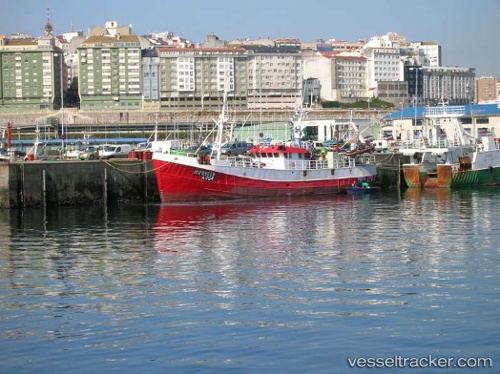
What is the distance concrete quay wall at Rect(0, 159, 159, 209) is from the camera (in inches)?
1828

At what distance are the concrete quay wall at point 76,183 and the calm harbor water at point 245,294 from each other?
689cm

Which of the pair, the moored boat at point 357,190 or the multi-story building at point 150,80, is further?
the multi-story building at point 150,80

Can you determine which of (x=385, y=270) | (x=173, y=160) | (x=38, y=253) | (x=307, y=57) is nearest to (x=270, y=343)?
(x=385, y=270)

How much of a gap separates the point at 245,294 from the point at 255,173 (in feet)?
94.8

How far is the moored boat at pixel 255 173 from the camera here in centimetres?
4922

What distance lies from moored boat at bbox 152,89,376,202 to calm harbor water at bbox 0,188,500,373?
9225 millimetres

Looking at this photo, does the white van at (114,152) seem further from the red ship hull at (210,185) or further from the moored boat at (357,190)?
the moored boat at (357,190)

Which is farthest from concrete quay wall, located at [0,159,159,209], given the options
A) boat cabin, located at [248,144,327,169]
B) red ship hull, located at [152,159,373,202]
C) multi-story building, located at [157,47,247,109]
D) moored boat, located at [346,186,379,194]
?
multi-story building, located at [157,47,247,109]

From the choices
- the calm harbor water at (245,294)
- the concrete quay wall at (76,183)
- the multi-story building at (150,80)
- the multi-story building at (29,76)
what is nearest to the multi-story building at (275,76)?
the multi-story building at (150,80)

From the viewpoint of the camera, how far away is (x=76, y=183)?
48312mm

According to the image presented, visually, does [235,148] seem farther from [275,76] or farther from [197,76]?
[275,76]

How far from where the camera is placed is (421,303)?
21.5 meters

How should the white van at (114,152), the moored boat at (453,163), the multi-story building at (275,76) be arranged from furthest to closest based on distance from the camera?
the multi-story building at (275,76) → the white van at (114,152) → the moored boat at (453,163)

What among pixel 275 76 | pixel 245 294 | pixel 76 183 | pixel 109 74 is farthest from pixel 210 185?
pixel 275 76
